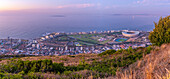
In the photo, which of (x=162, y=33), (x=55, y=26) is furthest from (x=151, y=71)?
(x=55, y=26)

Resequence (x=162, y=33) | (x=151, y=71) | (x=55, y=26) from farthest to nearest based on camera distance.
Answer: (x=55, y=26) < (x=162, y=33) < (x=151, y=71)

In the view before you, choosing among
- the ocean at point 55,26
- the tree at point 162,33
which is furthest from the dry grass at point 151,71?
the ocean at point 55,26

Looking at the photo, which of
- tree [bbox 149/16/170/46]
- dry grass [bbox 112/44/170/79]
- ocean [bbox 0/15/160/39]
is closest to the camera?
dry grass [bbox 112/44/170/79]

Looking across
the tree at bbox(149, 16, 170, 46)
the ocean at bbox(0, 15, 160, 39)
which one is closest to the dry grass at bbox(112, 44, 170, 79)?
the tree at bbox(149, 16, 170, 46)

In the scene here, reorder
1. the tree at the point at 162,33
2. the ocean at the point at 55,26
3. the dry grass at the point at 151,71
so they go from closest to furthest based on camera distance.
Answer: the dry grass at the point at 151,71 < the tree at the point at 162,33 < the ocean at the point at 55,26

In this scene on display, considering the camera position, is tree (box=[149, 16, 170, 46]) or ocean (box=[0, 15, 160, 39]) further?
ocean (box=[0, 15, 160, 39])

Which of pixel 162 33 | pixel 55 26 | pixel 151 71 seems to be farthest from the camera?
pixel 55 26

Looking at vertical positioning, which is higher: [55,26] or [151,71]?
[151,71]

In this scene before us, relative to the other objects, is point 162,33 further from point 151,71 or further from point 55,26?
point 55,26

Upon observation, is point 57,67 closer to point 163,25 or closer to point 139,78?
point 139,78

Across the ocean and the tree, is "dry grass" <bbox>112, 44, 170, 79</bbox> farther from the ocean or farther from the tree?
the ocean

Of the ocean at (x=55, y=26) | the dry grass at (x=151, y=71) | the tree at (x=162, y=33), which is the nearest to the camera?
the dry grass at (x=151, y=71)

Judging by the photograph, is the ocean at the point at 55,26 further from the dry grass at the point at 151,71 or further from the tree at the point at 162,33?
the dry grass at the point at 151,71

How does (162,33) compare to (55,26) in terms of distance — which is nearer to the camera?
(162,33)
